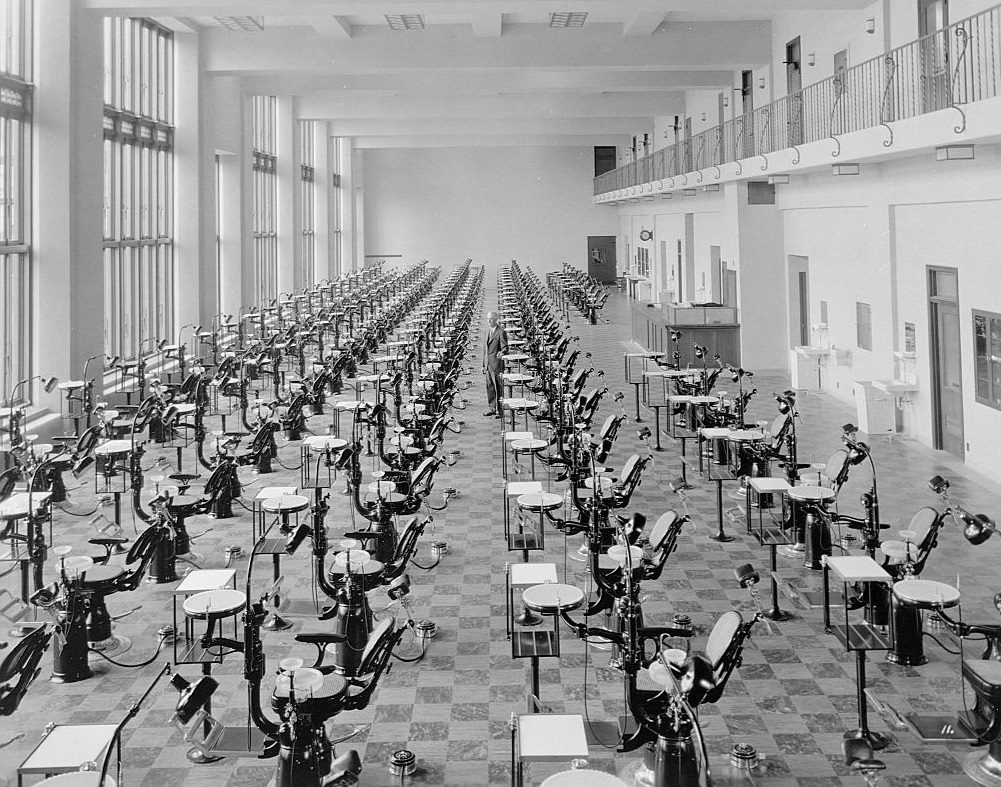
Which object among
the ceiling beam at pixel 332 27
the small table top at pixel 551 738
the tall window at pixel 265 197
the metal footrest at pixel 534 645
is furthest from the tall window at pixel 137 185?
the small table top at pixel 551 738

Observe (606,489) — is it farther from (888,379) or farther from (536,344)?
(536,344)

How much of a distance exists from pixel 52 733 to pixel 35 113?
10.8 meters

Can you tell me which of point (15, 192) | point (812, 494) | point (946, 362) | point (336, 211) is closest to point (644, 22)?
point (946, 362)

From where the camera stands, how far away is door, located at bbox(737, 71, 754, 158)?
18.6 meters

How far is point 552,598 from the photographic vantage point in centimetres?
529

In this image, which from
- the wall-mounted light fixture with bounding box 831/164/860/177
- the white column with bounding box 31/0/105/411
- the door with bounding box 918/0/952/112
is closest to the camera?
the door with bounding box 918/0/952/112

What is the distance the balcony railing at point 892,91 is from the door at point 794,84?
0.02 m

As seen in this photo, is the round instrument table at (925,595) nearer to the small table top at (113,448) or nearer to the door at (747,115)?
the small table top at (113,448)

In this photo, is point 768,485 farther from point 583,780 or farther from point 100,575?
point 100,575

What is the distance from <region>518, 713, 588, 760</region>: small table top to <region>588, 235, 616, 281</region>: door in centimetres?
4215

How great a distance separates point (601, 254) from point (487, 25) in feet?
93.3

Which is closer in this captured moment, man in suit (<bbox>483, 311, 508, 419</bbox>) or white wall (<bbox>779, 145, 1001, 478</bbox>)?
white wall (<bbox>779, 145, 1001, 478</bbox>)

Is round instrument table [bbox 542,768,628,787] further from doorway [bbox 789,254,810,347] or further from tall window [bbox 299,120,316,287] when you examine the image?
tall window [bbox 299,120,316,287]

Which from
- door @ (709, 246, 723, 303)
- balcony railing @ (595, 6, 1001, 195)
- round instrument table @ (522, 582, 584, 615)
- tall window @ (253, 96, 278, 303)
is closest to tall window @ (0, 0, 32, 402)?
round instrument table @ (522, 582, 584, 615)
